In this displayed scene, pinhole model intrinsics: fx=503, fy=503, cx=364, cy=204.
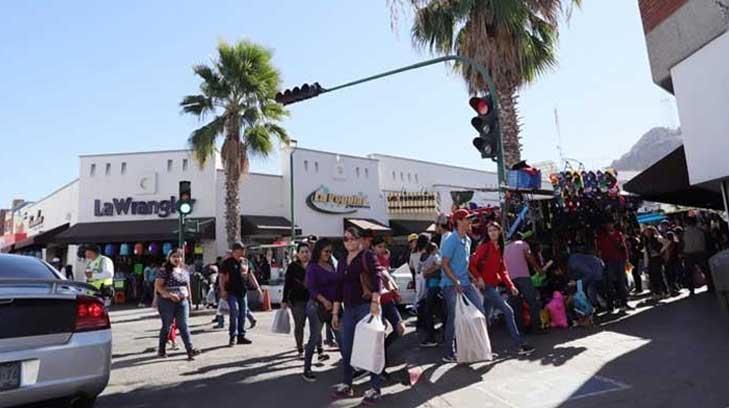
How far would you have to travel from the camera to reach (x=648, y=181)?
9383 millimetres

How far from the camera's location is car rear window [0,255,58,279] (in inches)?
196

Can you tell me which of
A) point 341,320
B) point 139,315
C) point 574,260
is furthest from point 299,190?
point 341,320

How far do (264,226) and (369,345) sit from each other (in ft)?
59.7

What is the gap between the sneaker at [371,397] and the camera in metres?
4.75

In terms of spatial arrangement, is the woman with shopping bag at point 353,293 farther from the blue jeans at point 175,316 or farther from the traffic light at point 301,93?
the traffic light at point 301,93

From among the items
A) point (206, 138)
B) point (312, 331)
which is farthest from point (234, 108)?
point (312, 331)

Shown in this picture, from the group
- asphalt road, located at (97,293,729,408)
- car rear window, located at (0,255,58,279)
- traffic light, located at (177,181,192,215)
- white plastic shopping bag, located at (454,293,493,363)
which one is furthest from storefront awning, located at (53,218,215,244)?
white plastic shopping bag, located at (454,293,493,363)

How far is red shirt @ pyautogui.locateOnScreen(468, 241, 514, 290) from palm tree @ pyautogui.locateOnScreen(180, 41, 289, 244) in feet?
48.3

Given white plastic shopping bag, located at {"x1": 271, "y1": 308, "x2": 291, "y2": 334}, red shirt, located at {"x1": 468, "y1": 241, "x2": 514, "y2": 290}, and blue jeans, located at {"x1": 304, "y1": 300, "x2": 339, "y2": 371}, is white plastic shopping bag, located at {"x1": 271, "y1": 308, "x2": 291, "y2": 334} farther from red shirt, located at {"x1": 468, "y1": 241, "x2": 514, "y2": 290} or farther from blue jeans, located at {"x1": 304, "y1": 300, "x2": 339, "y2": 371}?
red shirt, located at {"x1": 468, "y1": 241, "x2": 514, "y2": 290}

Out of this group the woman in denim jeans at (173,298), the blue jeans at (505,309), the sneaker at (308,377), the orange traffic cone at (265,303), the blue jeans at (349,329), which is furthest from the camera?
the orange traffic cone at (265,303)

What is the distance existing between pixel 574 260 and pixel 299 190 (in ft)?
56.9

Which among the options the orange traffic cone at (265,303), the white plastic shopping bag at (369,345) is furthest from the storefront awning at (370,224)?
the white plastic shopping bag at (369,345)

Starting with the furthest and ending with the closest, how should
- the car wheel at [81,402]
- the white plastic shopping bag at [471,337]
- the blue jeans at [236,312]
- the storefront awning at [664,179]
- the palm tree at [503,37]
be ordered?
the palm tree at [503,37] → the storefront awning at [664,179] → the blue jeans at [236,312] → the white plastic shopping bag at [471,337] → the car wheel at [81,402]

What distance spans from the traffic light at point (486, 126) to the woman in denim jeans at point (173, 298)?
495cm
